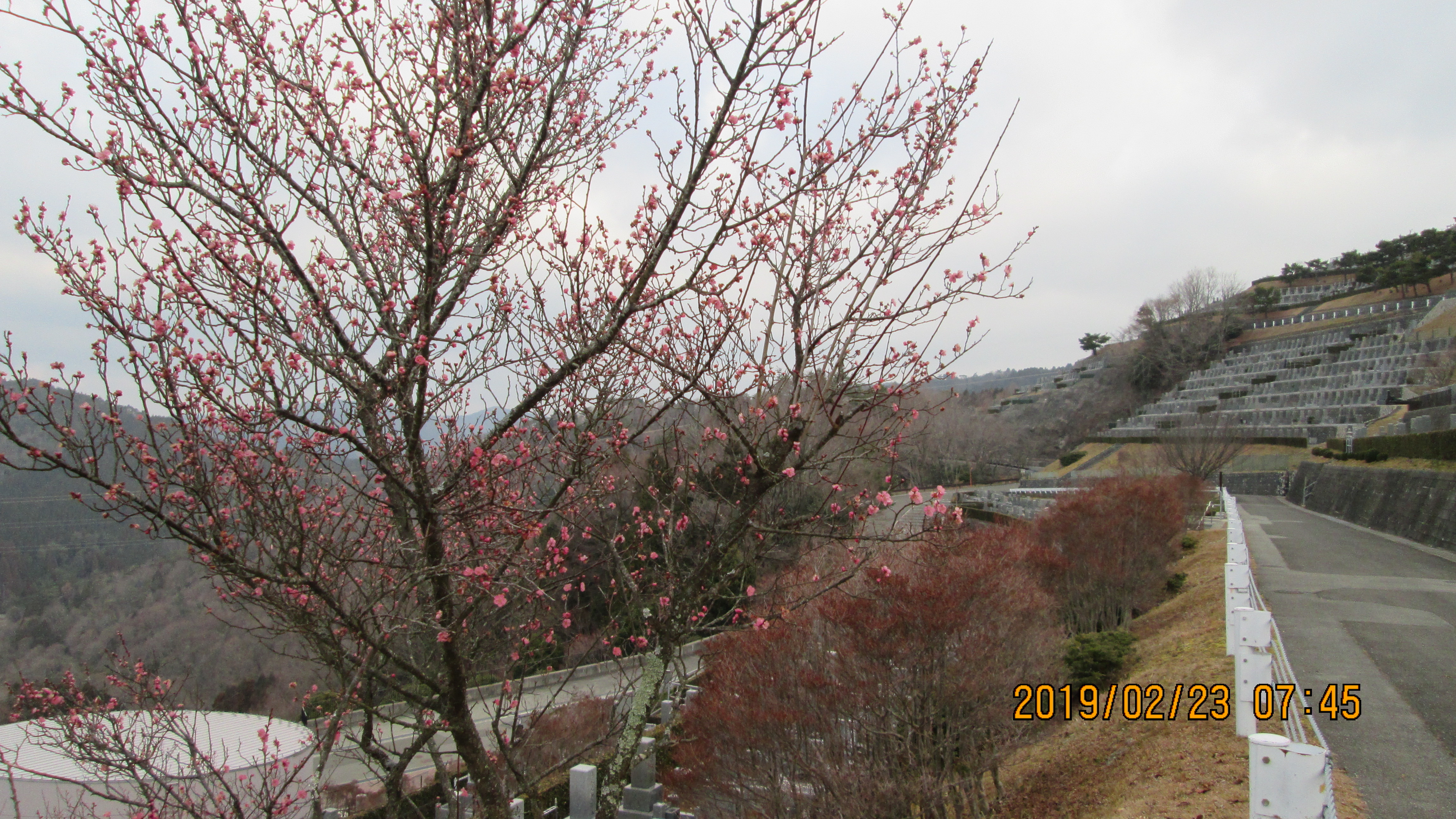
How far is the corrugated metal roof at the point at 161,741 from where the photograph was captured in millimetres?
4500

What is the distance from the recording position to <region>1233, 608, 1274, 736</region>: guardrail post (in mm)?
4109

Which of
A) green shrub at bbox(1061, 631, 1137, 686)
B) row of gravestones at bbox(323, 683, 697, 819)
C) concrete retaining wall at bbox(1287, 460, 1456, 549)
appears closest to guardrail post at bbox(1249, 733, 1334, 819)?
row of gravestones at bbox(323, 683, 697, 819)

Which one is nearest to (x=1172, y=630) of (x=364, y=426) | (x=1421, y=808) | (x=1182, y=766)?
(x=1182, y=766)

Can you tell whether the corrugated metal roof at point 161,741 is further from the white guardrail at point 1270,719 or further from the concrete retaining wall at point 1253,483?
the concrete retaining wall at point 1253,483

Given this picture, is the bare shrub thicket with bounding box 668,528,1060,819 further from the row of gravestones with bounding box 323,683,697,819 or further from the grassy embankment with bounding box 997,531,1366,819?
the row of gravestones with bounding box 323,683,697,819

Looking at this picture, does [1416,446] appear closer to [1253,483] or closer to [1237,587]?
[1253,483]

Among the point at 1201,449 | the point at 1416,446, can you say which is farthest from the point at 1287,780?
the point at 1201,449

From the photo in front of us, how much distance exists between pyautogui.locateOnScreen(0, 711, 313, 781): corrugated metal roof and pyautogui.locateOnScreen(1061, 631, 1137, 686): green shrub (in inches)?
398

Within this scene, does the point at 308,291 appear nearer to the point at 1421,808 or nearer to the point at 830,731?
the point at 1421,808

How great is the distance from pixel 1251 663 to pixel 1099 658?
781 cm

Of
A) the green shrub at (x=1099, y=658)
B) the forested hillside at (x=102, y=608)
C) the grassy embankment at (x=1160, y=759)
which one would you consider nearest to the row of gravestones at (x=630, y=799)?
the grassy embankment at (x=1160, y=759)

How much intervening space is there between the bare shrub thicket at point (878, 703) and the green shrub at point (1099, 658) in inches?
105

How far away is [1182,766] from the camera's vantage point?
596cm

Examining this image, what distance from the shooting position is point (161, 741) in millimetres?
4859
